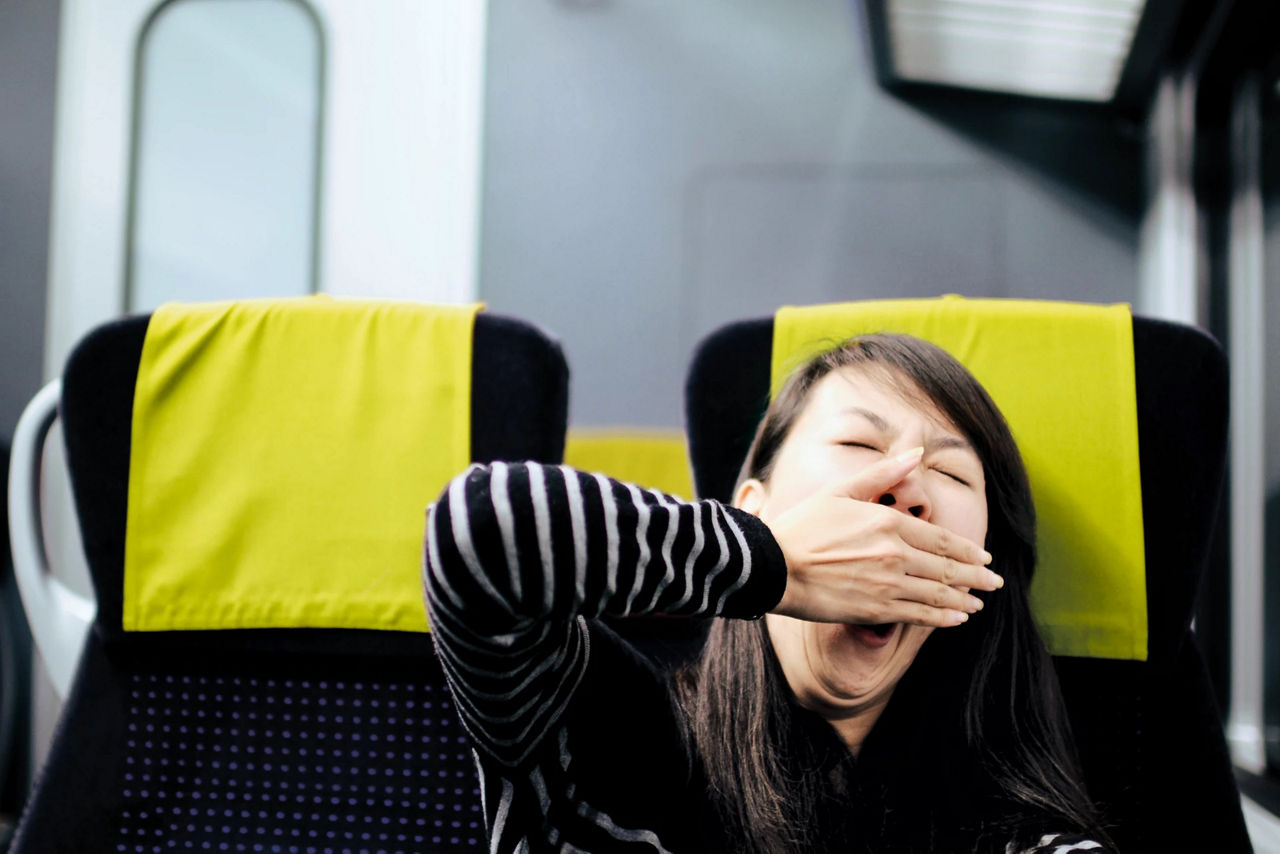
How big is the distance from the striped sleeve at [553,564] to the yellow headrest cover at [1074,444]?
0.42 meters

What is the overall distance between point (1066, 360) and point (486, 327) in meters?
0.63

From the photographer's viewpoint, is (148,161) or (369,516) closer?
(369,516)

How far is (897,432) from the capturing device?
0.90 m

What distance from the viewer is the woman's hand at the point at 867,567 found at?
69 cm

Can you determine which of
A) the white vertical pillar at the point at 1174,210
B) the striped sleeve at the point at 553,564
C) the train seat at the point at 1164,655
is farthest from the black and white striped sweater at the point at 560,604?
the white vertical pillar at the point at 1174,210

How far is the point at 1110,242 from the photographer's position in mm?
2391

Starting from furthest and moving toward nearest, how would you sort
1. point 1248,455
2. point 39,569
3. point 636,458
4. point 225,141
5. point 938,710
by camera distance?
point 225,141 → point 636,458 → point 1248,455 → point 39,569 → point 938,710

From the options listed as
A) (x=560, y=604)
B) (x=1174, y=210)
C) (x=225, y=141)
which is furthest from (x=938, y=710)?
(x=225, y=141)

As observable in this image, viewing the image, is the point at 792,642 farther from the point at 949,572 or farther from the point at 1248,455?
the point at 1248,455

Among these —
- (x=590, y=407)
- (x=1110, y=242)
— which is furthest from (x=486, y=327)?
(x=1110, y=242)

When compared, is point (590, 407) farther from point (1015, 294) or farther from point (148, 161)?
point (148, 161)

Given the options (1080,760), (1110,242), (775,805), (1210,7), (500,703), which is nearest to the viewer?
(500,703)

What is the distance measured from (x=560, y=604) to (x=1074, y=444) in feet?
2.12

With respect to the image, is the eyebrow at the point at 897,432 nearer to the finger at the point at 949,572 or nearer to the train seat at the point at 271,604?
the finger at the point at 949,572
